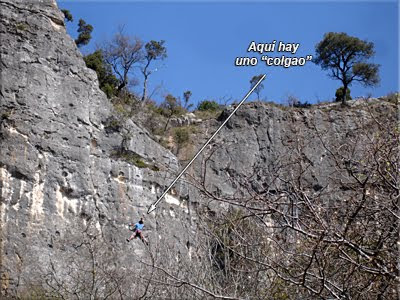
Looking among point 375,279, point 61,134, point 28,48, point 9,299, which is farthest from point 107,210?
point 375,279

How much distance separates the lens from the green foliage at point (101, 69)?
82.2 feet

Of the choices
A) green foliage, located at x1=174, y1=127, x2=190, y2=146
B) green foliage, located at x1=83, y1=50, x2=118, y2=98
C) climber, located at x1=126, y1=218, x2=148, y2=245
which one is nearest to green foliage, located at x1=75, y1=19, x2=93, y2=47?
green foliage, located at x1=83, y1=50, x2=118, y2=98

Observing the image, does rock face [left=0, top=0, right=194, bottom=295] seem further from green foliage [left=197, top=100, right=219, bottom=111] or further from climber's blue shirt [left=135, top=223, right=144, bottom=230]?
green foliage [left=197, top=100, right=219, bottom=111]

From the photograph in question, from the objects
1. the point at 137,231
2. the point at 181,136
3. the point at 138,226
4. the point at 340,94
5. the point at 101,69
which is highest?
the point at 340,94

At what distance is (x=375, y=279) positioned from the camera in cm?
470

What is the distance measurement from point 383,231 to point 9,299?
36.4ft

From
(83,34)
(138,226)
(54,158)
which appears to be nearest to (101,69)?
(83,34)

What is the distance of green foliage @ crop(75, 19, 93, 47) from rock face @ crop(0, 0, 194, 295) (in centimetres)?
855

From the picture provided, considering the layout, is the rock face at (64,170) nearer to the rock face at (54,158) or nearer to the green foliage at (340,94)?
the rock face at (54,158)

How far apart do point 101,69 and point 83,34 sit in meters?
3.06

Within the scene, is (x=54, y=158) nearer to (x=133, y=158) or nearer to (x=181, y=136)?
(x=133, y=158)

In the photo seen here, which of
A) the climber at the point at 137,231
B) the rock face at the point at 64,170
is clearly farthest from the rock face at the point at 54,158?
the climber at the point at 137,231

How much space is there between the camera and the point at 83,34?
27625 mm

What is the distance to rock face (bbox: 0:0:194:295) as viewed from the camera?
1498cm
